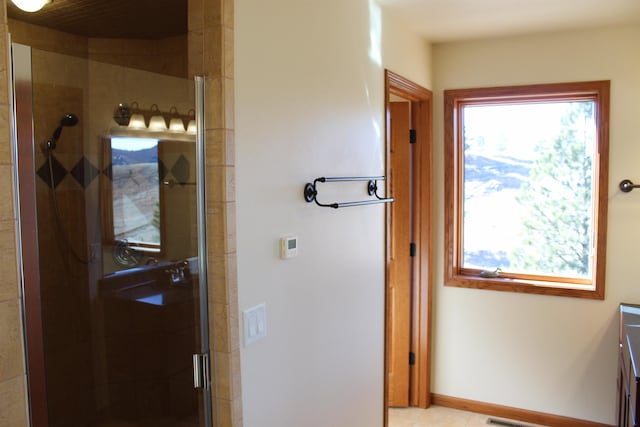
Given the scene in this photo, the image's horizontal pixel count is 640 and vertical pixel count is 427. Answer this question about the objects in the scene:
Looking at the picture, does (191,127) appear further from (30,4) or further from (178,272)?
(30,4)

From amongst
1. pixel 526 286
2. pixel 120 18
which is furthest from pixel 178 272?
pixel 526 286

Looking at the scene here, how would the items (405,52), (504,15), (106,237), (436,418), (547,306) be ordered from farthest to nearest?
(436,418) → (547,306) → (405,52) → (504,15) → (106,237)

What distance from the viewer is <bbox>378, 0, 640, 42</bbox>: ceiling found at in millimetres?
2658

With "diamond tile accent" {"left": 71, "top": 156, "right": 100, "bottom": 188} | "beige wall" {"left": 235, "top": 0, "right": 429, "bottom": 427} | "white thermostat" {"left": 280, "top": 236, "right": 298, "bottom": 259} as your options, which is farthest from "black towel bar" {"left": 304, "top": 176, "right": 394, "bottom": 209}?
"diamond tile accent" {"left": 71, "top": 156, "right": 100, "bottom": 188}

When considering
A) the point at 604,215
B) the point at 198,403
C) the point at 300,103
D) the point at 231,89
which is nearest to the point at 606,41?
the point at 604,215

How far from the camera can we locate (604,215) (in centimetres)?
313

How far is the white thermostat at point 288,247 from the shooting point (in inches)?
72.8

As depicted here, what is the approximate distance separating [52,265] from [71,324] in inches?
7.6

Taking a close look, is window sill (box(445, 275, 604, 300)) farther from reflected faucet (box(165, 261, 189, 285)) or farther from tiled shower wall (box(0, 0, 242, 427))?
reflected faucet (box(165, 261, 189, 285))

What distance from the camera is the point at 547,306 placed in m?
3.34

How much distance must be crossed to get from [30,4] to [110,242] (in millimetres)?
705

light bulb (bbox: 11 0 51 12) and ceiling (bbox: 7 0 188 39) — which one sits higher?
ceiling (bbox: 7 0 188 39)

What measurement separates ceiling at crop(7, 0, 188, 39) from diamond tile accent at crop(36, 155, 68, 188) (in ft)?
2.03

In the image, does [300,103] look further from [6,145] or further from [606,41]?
[606,41]
